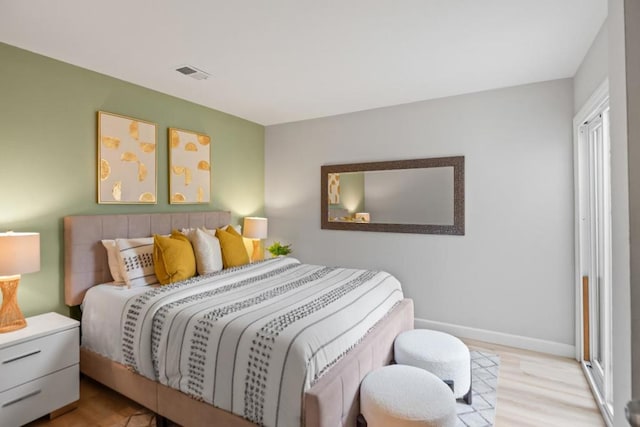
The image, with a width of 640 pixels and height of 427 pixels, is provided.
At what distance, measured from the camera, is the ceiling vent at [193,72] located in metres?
2.77

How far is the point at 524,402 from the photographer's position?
Result: 91.8 inches

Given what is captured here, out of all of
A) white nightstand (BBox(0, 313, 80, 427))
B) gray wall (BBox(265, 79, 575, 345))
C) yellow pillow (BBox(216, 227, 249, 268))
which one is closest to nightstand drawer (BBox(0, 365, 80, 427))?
white nightstand (BBox(0, 313, 80, 427))

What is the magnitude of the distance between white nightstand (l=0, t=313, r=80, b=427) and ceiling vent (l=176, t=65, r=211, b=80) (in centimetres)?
211

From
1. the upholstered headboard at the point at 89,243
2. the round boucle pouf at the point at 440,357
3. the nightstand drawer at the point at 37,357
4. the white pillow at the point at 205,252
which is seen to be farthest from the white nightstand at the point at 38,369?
the round boucle pouf at the point at 440,357

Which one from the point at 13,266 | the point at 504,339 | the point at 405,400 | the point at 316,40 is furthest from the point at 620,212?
the point at 13,266

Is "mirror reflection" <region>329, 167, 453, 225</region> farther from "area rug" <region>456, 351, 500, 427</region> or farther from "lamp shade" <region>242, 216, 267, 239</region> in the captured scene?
"area rug" <region>456, 351, 500, 427</region>

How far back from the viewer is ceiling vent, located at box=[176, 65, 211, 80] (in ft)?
9.10

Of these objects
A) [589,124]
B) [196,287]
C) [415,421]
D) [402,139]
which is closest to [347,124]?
[402,139]

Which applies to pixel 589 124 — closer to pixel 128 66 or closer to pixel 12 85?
pixel 128 66

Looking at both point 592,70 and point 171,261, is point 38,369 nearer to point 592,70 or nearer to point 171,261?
point 171,261

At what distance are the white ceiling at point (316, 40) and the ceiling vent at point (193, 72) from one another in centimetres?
7

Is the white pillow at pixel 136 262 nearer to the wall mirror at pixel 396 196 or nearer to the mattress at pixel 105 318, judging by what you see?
the mattress at pixel 105 318

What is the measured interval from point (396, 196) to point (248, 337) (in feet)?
8.42

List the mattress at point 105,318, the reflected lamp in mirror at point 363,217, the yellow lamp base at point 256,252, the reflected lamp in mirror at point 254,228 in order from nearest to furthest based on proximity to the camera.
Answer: the mattress at point 105,318 < the reflected lamp in mirror at point 363,217 < the reflected lamp in mirror at point 254,228 < the yellow lamp base at point 256,252
